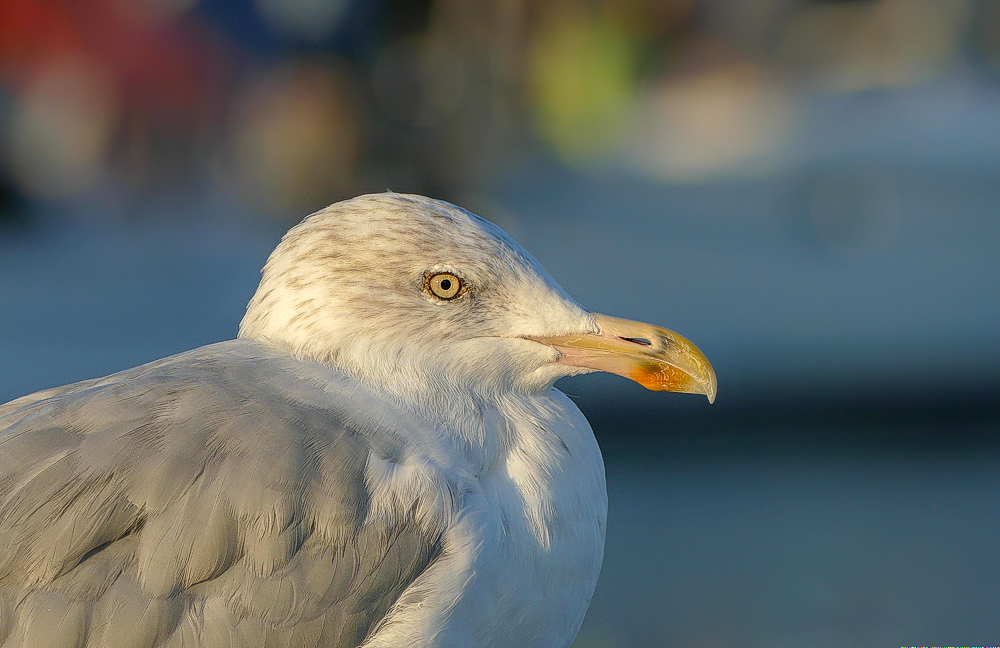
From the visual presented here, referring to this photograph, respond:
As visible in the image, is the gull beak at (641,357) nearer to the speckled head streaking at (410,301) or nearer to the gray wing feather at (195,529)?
the speckled head streaking at (410,301)

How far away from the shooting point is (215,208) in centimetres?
335

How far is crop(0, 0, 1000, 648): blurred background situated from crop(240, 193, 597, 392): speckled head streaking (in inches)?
69.1

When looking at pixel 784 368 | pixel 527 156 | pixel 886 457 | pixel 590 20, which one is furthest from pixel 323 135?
pixel 886 457

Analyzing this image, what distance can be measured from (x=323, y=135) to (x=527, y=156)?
672 millimetres

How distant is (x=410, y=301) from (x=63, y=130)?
2457 millimetres

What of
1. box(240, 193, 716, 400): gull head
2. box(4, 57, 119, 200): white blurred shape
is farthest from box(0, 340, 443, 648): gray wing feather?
box(4, 57, 119, 200): white blurred shape

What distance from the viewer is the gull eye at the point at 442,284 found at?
1.23 meters

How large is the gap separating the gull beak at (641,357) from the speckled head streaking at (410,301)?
0.05 ft

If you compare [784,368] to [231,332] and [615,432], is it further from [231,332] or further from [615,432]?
[231,332]

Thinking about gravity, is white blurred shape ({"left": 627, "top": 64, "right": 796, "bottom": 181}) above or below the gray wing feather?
above

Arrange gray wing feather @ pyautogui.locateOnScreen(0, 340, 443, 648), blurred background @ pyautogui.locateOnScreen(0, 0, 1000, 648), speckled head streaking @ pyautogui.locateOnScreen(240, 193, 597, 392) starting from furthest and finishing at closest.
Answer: blurred background @ pyautogui.locateOnScreen(0, 0, 1000, 648), speckled head streaking @ pyautogui.locateOnScreen(240, 193, 597, 392), gray wing feather @ pyautogui.locateOnScreen(0, 340, 443, 648)

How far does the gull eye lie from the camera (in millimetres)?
1234

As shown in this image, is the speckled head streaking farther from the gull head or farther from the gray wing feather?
the gray wing feather

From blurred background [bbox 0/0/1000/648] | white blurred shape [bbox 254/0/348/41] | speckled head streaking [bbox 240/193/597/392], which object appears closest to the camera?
speckled head streaking [bbox 240/193/597/392]
